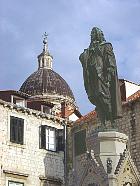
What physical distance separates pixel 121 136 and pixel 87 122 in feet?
63.8

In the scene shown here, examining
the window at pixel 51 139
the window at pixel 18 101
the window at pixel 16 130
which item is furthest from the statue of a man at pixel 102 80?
the window at pixel 51 139

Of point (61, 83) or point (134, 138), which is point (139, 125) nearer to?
point (134, 138)

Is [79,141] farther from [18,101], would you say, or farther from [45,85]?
[45,85]

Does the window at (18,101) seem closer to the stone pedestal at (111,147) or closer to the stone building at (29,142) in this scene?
the stone building at (29,142)

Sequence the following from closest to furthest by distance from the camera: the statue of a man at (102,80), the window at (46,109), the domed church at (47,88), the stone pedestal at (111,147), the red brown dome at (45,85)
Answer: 1. the stone pedestal at (111,147)
2. the statue of a man at (102,80)
3. the window at (46,109)
4. the domed church at (47,88)
5. the red brown dome at (45,85)

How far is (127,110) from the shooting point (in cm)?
2828

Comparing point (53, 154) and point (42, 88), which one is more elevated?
point (42, 88)

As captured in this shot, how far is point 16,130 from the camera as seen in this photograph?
1164 inches

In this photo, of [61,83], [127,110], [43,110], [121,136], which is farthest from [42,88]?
[121,136]

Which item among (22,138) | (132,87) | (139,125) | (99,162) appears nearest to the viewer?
(99,162)

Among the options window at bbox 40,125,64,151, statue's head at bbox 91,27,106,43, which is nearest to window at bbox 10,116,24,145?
window at bbox 40,125,64,151

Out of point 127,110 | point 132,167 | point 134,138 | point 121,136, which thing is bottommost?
point 132,167

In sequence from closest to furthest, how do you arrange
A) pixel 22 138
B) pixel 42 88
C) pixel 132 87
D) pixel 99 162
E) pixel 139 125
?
1. pixel 99 162
2. pixel 139 125
3. pixel 22 138
4. pixel 132 87
5. pixel 42 88

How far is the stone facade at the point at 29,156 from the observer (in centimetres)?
2883
